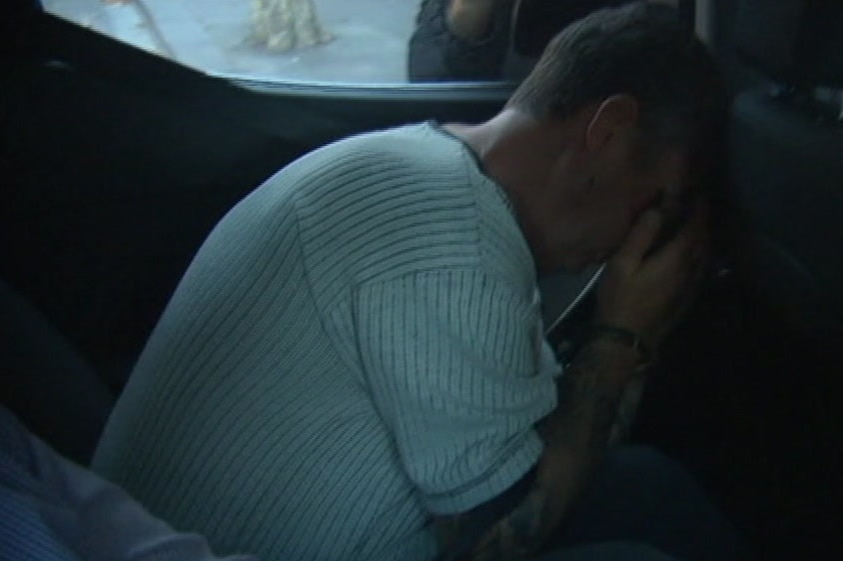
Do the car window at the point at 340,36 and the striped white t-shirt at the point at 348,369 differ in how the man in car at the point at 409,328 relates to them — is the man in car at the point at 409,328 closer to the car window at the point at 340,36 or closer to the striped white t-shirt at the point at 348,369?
the striped white t-shirt at the point at 348,369

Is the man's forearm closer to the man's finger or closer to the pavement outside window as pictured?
the man's finger

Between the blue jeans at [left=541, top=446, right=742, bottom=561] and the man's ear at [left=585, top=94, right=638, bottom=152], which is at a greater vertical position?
the man's ear at [left=585, top=94, right=638, bottom=152]

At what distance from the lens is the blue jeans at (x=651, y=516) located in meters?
1.39

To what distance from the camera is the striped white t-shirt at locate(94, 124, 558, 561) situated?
1015mm

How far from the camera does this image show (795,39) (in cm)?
139

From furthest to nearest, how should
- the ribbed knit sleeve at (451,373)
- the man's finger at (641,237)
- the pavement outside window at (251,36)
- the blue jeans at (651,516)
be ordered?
Result: 1. the pavement outside window at (251,36)
2. the blue jeans at (651,516)
3. the man's finger at (641,237)
4. the ribbed knit sleeve at (451,373)

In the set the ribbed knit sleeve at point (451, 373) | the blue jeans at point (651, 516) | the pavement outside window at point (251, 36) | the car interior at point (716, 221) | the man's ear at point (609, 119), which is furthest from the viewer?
the pavement outside window at point (251, 36)

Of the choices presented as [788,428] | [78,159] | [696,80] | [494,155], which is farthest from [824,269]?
[78,159]

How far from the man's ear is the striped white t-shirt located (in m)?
0.12

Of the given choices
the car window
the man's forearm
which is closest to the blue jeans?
the man's forearm

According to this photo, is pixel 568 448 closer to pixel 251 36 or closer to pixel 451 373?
pixel 451 373

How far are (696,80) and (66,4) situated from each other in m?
1.07

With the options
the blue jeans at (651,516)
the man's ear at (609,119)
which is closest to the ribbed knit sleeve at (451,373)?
the man's ear at (609,119)

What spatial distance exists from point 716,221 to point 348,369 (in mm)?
591
